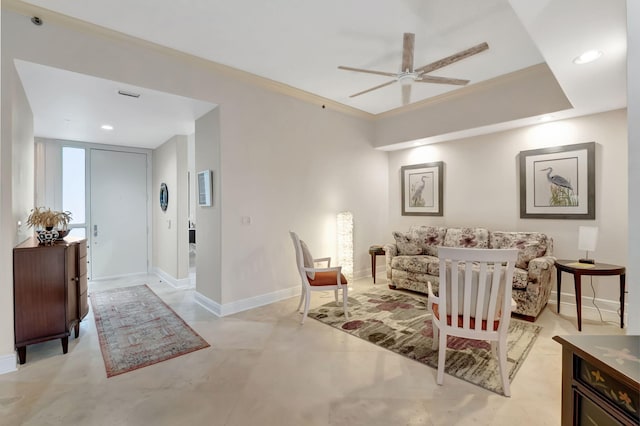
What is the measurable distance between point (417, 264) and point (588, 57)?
2.90 m

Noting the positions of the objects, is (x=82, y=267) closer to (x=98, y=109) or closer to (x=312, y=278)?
(x=98, y=109)

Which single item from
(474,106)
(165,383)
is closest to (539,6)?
(474,106)

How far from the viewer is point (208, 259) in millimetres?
3859

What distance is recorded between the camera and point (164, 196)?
5.34m

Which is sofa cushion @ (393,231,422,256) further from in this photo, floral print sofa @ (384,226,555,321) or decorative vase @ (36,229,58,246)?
decorative vase @ (36,229,58,246)

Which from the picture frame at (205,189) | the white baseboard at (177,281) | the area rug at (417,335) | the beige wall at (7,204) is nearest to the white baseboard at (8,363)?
the beige wall at (7,204)

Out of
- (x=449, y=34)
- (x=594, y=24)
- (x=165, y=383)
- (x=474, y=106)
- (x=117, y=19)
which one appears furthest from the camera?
(x=474, y=106)

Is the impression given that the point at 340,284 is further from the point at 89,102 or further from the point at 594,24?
the point at 89,102

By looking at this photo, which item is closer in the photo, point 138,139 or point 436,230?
point 436,230

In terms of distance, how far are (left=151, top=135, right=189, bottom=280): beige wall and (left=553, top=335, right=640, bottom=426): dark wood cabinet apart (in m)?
5.10

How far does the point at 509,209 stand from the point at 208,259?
443 cm

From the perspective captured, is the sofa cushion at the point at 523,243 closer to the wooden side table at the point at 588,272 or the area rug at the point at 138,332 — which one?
the wooden side table at the point at 588,272

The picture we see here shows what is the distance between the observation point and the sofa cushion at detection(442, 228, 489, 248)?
4266 mm

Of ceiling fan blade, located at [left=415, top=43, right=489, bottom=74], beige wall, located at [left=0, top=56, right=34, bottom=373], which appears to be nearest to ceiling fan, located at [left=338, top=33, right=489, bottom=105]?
ceiling fan blade, located at [left=415, top=43, right=489, bottom=74]
